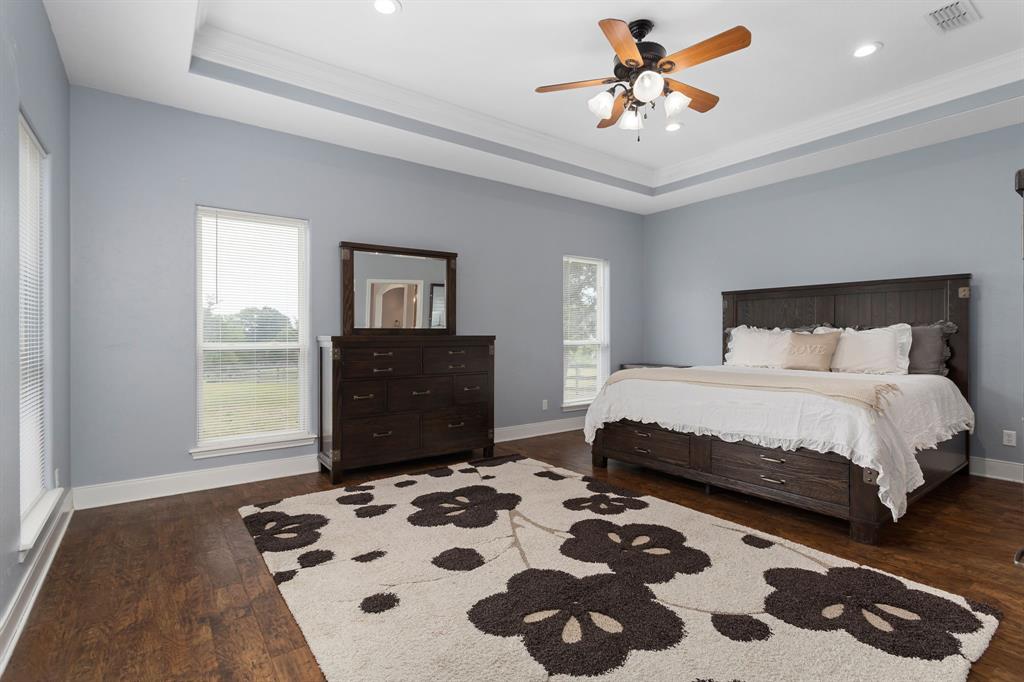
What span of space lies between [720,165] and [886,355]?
90.3 inches

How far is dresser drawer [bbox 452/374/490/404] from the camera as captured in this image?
4.34 meters

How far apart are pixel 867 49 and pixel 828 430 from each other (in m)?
2.41

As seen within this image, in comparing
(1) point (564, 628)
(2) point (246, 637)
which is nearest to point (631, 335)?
(1) point (564, 628)

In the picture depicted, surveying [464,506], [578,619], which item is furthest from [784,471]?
[464,506]

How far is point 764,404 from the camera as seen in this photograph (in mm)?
3072

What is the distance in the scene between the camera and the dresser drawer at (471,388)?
4.34 metres

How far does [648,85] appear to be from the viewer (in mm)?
2814

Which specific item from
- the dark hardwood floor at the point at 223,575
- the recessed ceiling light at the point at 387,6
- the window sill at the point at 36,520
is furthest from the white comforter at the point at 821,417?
the window sill at the point at 36,520

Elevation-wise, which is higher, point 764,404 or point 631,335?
point 631,335

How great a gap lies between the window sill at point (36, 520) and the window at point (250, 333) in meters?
0.97

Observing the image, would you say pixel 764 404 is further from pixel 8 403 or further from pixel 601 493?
pixel 8 403

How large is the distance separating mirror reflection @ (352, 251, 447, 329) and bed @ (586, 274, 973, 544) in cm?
168

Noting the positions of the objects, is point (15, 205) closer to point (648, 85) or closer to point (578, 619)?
point (578, 619)

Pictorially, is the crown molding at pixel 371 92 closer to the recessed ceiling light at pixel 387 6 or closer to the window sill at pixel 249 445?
the recessed ceiling light at pixel 387 6
